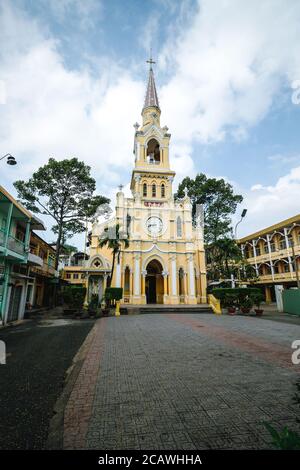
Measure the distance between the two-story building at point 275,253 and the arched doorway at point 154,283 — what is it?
12181mm

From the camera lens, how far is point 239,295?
19.2m

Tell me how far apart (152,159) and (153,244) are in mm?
13152

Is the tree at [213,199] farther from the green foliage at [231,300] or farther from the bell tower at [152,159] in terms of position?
the green foliage at [231,300]

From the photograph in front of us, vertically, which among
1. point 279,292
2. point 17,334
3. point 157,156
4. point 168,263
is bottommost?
point 17,334

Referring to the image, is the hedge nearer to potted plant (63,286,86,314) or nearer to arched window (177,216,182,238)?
potted plant (63,286,86,314)

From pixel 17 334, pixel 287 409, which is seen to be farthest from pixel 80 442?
pixel 17 334

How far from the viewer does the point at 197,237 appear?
28.5 meters

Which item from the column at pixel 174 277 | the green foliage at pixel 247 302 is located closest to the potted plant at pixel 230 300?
the green foliage at pixel 247 302

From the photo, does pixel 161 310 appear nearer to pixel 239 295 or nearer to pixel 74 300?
pixel 239 295

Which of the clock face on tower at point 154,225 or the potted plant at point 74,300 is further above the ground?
the clock face on tower at point 154,225

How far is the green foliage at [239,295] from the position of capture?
59.5 ft

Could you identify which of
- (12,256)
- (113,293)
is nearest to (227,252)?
(113,293)
